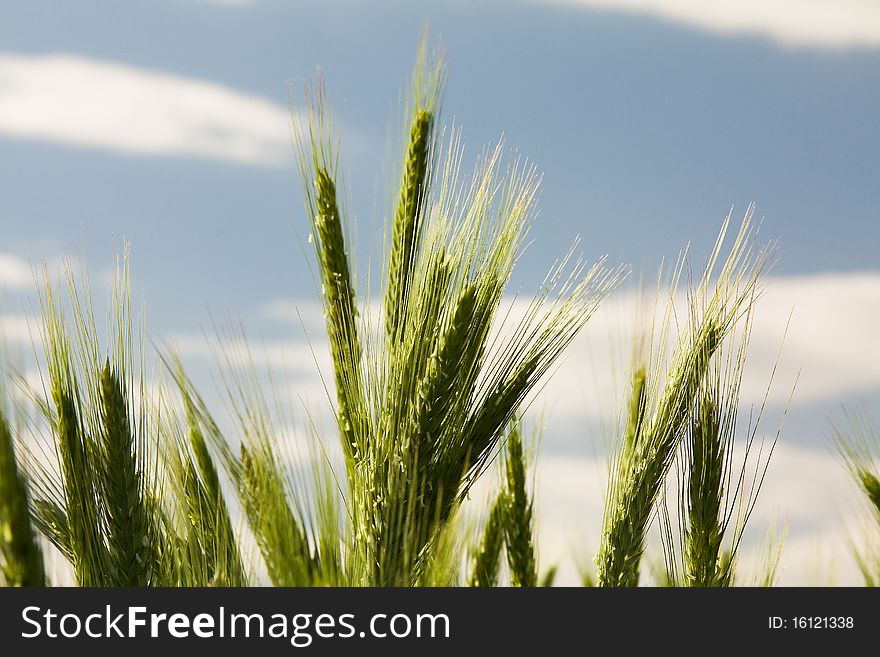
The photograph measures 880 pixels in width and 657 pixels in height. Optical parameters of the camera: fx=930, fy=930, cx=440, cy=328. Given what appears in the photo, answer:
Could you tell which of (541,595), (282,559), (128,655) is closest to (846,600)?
(541,595)

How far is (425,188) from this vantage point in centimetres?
260

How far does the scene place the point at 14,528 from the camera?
1.58 metres

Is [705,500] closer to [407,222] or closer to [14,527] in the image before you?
[407,222]

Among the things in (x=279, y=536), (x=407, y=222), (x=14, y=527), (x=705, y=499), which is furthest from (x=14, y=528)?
(x=705, y=499)

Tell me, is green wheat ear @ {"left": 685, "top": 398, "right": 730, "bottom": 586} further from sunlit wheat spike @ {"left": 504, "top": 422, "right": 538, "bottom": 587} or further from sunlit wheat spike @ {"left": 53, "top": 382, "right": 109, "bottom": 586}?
sunlit wheat spike @ {"left": 53, "top": 382, "right": 109, "bottom": 586}

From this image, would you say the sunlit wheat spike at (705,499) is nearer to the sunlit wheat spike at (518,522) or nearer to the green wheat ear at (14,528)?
the sunlit wheat spike at (518,522)

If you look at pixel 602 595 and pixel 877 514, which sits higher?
pixel 877 514

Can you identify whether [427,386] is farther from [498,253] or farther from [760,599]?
[760,599]

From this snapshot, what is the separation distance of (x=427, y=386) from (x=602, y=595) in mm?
639

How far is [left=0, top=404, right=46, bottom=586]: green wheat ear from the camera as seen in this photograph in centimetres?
156

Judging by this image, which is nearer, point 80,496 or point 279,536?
point 279,536

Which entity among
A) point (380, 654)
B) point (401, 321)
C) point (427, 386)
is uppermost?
point (401, 321)

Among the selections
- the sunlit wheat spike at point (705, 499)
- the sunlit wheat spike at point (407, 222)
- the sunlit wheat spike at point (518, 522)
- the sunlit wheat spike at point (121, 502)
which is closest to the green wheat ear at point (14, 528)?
the sunlit wheat spike at point (121, 502)

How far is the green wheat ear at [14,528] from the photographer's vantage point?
5.13ft
